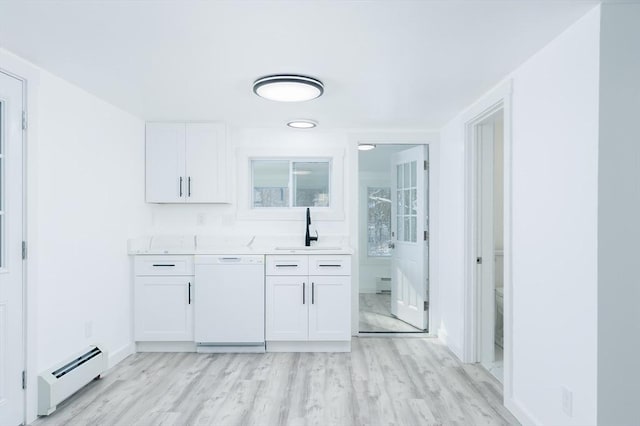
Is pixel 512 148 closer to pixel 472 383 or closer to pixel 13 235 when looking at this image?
pixel 472 383

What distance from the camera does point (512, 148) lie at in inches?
98.5

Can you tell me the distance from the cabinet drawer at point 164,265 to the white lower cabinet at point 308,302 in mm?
797

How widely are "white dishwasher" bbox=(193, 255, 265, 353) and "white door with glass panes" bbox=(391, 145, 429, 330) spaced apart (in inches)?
70.3

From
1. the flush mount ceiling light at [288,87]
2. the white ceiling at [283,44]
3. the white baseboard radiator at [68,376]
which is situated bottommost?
the white baseboard radiator at [68,376]

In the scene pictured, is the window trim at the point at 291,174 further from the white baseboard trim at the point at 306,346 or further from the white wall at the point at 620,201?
the white wall at the point at 620,201

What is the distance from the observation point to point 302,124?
3.89 metres

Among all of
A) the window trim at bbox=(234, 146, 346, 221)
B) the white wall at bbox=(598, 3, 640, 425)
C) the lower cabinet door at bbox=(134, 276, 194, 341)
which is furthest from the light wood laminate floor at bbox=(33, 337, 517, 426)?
the window trim at bbox=(234, 146, 346, 221)

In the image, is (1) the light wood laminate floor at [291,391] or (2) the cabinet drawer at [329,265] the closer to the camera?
(1) the light wood laminate floor at [291,391]

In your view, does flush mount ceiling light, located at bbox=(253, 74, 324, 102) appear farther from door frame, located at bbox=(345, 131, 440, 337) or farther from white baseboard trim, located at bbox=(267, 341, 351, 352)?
white baseboard trim, located at bbox=(267, 341, 351, 352)

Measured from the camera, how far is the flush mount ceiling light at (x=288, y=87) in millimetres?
2543

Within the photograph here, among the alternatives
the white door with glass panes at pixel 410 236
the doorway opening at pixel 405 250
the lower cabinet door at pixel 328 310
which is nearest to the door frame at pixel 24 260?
the lower cabinet door at pixel 328 310

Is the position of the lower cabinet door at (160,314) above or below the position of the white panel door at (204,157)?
below

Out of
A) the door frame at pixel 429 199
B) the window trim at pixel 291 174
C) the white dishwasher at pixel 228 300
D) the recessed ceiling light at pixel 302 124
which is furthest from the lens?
the window trim at pixel 291 174

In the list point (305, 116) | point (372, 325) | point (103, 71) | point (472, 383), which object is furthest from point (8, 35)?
point (372, 325)
